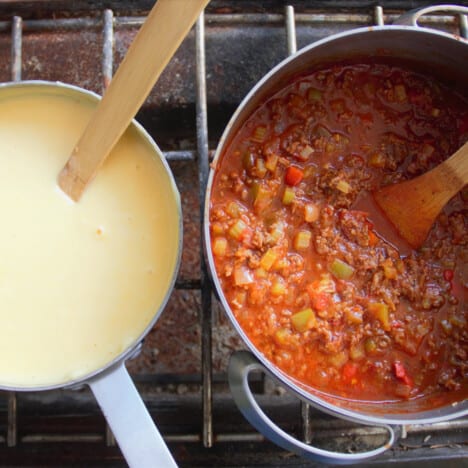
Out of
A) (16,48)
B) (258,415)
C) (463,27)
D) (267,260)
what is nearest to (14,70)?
(16,48)

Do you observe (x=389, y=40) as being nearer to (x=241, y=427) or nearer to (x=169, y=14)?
(x=169, y=14)

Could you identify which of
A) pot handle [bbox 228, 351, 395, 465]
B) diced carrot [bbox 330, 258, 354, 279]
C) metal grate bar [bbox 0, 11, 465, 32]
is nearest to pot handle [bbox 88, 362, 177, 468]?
pot handle [bbox 228, 351, 395, 465]

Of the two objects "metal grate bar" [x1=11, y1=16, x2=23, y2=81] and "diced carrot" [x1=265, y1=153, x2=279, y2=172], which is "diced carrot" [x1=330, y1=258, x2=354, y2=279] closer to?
"diced carrot" [x1=265, y1=153, x2=279, y2=172]

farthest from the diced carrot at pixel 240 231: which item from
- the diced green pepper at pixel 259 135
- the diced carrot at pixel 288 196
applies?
the diced green pepper at pixel 259 135

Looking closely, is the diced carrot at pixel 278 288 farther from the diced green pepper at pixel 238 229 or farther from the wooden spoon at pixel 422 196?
the wooden spoon at pixel 422 196

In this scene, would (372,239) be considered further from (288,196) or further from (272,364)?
(272,364)

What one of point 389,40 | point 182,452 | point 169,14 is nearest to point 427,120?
point 389,40
